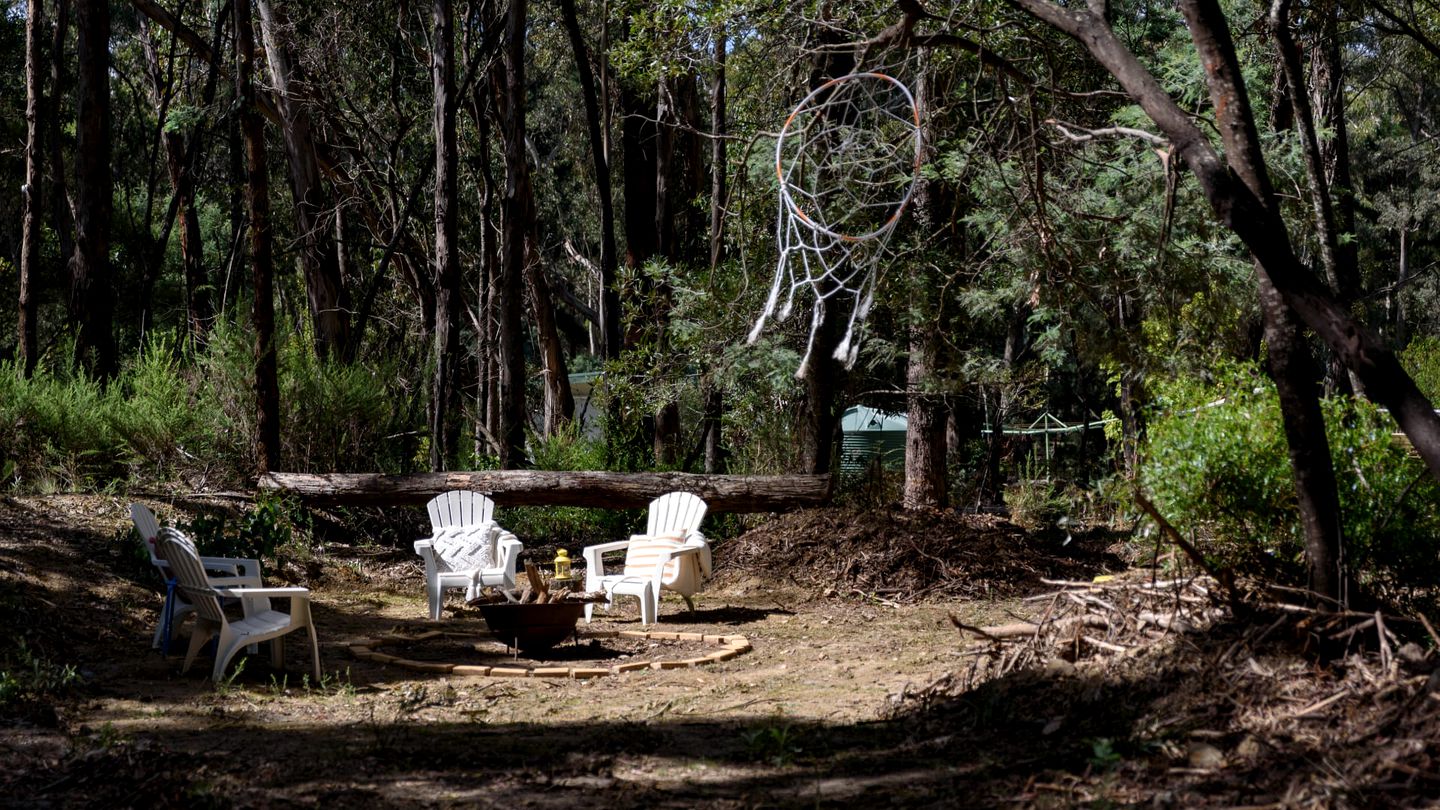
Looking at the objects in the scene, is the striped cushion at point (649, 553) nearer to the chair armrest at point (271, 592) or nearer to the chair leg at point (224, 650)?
the chair armrest at point (271, 592)

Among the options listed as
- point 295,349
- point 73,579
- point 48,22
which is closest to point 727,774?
point 73,579

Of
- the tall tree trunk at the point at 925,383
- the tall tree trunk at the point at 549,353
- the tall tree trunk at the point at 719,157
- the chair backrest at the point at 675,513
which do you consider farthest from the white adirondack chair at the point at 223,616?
the tall tree trunk at the point at 549,353

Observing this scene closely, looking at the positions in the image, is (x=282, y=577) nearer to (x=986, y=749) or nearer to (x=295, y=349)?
(x=295, y=349)

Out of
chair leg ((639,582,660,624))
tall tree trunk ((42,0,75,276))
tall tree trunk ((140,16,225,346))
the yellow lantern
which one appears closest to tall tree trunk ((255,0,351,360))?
tall tree trunk ((140,16,225,346))

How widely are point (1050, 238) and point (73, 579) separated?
621 cm

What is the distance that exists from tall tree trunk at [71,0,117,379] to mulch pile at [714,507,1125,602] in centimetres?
702

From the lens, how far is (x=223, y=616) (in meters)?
5.86

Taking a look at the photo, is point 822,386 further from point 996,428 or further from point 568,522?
point 996,428

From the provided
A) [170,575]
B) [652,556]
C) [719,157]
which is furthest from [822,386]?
[170,575]

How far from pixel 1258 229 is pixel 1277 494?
118 centimetres

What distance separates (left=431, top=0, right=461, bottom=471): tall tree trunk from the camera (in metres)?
11.7

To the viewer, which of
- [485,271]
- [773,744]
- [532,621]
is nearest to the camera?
[773,744]

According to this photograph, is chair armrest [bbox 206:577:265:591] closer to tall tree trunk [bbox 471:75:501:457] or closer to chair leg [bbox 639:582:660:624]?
chair leg [bbox 639:582:660:624]

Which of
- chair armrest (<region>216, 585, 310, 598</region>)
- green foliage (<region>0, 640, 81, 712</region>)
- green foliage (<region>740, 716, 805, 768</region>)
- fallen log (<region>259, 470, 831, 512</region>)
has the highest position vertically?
fallen log (<region>259, 470, 831, 512</region>)
